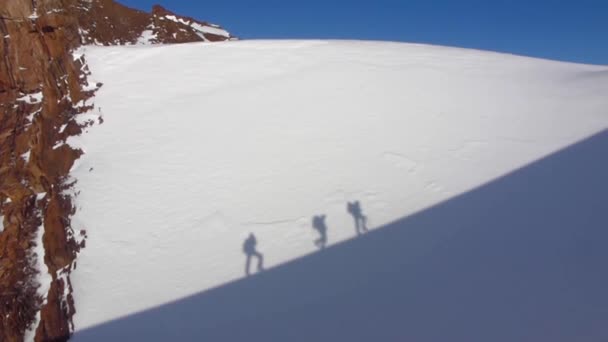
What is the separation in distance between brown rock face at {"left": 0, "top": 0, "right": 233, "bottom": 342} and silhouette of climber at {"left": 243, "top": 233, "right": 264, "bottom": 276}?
1834mm

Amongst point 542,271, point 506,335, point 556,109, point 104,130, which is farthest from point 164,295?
point 556,109

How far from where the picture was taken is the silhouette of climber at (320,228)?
4504 mm

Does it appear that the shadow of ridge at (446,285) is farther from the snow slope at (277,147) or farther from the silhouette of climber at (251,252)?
the snow slope at (277,147)

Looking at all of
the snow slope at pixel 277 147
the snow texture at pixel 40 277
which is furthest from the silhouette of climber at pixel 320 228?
the snow texture at pixel 40 277

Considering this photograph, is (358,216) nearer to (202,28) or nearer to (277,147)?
(277,147)

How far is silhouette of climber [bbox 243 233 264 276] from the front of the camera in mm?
4371

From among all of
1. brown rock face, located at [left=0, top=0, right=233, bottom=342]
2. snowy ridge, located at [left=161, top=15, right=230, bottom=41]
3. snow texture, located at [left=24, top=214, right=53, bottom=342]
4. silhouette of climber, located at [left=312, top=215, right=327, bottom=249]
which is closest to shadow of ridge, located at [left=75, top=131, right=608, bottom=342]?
silhouette of climber, located at [left=312, top=215, right=327, bottom=249]

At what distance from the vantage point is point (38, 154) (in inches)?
249

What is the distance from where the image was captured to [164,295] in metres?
4.26

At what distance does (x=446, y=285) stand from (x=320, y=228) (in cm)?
157

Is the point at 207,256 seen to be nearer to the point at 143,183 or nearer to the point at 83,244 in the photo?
the point at 83,244

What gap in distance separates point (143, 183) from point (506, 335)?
5.03 meters

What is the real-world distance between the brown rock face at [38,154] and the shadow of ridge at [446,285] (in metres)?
0.98

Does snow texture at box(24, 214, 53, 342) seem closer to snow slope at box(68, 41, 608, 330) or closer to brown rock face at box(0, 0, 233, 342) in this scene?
brown rock face at box(0, 0, 233, 342)
